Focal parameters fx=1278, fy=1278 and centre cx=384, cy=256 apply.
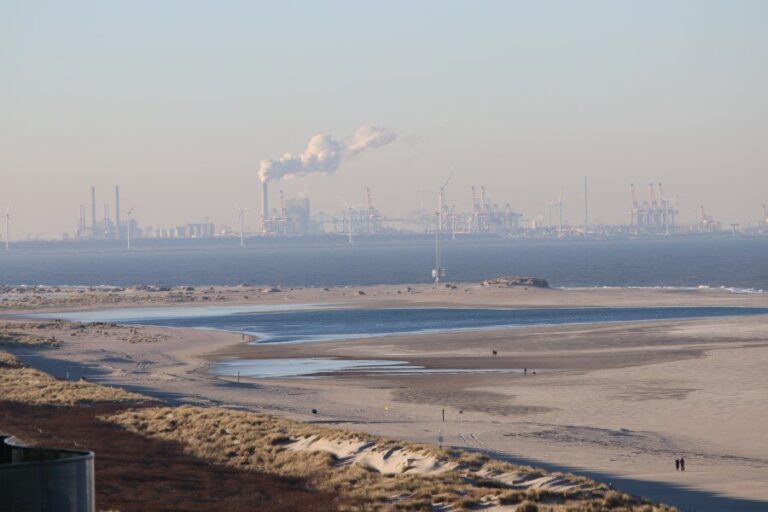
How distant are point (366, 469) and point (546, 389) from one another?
18.9m

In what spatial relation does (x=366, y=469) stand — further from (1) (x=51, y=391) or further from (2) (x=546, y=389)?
(2) (x=546, y=389)

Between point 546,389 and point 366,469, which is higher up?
point 366,469

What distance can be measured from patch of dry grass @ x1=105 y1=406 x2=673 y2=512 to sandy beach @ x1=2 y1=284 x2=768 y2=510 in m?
2.02

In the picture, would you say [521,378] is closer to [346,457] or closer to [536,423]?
[536,423]

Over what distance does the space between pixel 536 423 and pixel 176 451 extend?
35.2 ft

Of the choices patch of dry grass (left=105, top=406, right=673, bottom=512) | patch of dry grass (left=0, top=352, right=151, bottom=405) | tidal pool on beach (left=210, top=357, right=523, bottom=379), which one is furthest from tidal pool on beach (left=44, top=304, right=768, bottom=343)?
patch of dry grass (left=105, top=406, right=673, bottom=512)

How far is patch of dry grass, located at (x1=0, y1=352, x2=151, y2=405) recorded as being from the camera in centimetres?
4044

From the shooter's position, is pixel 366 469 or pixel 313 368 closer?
pixel 366 469

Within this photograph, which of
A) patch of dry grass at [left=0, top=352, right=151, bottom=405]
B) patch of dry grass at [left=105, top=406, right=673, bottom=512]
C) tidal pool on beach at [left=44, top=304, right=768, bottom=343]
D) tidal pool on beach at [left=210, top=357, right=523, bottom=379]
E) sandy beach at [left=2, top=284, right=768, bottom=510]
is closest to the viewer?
patch of dry grass at [left=105, top=406, right=673, bottom=512]

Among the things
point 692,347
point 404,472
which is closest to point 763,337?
point 692,347

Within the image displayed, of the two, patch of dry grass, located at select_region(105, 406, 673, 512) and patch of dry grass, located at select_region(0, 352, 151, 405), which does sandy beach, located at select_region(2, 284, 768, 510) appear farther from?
patch of dry grass, located at select_region(105, 406, 673, 512)

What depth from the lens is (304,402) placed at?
1655 inches

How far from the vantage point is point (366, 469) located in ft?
88.7

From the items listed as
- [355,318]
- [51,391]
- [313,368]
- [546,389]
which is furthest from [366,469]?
[355,318]
